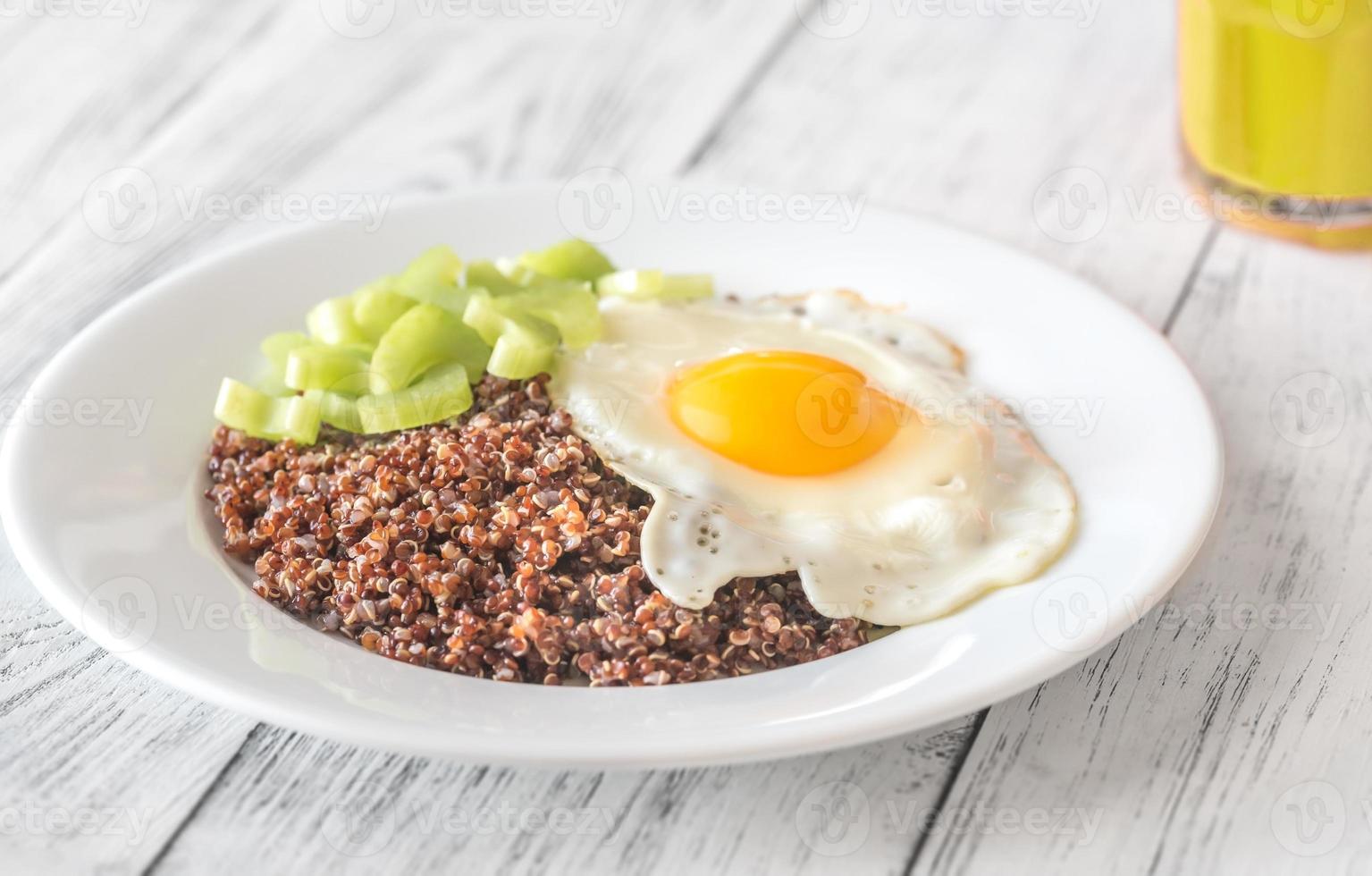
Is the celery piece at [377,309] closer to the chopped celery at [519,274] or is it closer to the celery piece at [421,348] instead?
the celery piece at [421,348]

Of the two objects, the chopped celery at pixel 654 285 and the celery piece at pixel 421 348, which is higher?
the celery piece at pixel 421 348

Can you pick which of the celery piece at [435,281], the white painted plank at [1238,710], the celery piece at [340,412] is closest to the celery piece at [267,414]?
the celery piece at [340,412]

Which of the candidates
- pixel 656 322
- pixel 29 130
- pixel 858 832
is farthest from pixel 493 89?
pixel 858 832

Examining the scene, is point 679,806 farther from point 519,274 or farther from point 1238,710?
point 519,274

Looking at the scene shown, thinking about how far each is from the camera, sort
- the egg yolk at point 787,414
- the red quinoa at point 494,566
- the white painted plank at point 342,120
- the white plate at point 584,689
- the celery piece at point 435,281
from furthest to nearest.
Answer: the white painted plank at point 342,120
the celery piece at point 435,281
the egg yolk at point 787,414
the red quinoa at point 494,566
the white plate at point 584,689

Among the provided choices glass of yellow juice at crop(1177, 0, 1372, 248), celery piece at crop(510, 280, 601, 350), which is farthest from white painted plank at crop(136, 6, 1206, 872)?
glass of yellow juice at crop(1177, 0, 1372, 248)

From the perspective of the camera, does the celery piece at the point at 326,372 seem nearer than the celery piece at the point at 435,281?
Yes

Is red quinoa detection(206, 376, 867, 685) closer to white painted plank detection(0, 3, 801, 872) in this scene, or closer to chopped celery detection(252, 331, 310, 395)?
chopped celery detection(252, 331, 310, 395)
